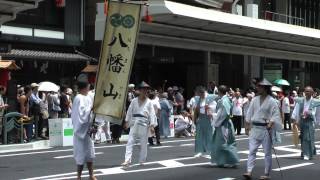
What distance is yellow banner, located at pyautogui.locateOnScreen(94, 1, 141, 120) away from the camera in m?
10.3

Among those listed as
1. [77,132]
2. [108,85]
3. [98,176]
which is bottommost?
[98,176]

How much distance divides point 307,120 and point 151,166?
4.38m

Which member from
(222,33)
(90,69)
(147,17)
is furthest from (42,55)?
(222,33)

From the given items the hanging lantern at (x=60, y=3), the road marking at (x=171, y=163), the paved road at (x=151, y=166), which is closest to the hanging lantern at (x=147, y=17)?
the hanging lantern at (x=60, y=3)

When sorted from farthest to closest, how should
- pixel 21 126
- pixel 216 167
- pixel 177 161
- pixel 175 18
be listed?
pixel 175 18 → pixel 21 126 → pixel 177 161 → pixel 216 167

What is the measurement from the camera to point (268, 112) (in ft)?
40.6

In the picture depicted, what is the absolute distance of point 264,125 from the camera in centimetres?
1242

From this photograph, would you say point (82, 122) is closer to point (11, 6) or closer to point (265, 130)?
point (265, 130)

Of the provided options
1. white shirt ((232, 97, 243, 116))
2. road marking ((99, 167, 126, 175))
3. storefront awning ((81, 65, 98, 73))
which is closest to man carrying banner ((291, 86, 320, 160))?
road marking ((99, 167, 126, 175))

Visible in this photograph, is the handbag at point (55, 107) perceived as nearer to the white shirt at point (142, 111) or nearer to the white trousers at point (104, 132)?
the white trousers at point (104, 132)

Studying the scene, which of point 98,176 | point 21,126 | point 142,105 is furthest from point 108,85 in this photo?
point 21,126

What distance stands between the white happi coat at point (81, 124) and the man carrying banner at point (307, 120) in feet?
23.0

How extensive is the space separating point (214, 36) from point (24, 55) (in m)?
13.6

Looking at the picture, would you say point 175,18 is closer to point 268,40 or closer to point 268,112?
point 268,40
